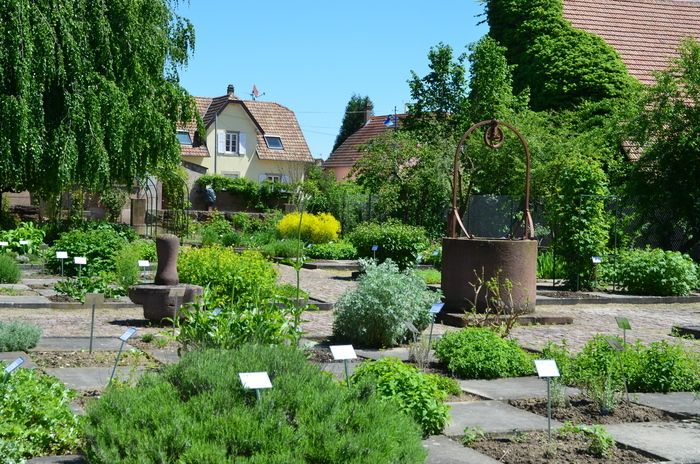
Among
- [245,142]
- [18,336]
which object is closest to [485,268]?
[18,336]

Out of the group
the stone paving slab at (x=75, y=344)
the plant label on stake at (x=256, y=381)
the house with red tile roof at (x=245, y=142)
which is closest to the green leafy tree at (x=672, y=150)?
the stone paving slab at (x=75, y=344)

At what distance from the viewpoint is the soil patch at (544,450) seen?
6.40 metres

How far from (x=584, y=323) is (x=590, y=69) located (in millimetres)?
18438

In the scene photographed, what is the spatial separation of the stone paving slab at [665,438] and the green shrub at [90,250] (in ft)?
41.5

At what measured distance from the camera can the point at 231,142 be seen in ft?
205

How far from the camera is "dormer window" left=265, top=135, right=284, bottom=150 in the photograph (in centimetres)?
6494

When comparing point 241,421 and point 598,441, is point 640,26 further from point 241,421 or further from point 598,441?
point 241,421

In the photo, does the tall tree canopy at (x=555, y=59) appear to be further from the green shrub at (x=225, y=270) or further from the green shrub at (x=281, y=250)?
the green shrub at (x=225, y=270)

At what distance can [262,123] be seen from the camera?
65875 mm

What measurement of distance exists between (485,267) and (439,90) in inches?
993

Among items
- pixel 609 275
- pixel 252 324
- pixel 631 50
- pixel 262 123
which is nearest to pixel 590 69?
pixel 631 50

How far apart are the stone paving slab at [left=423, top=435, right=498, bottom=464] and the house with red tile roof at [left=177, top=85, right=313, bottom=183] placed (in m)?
52.6

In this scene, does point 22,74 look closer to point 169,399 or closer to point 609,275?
point 609,275

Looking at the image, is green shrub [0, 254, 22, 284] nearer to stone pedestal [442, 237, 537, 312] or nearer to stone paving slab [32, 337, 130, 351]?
stone paving slab [32, 337, 130, 351]
